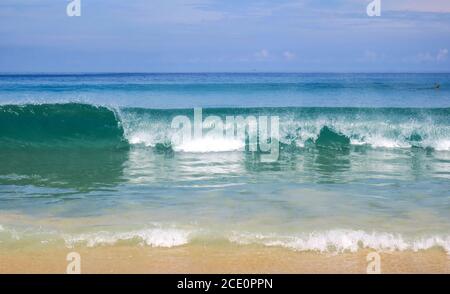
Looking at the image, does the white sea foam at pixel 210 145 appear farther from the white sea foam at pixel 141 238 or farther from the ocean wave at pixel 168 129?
the white sea foam at pixel 141 238

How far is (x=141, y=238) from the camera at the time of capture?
587cm

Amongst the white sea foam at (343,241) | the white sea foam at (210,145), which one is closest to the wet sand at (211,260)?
the white sea foam at (343,241)

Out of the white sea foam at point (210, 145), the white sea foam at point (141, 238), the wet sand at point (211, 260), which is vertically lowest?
the wet sand at point (211, 260)

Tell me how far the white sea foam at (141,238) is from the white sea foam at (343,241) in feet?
1.99

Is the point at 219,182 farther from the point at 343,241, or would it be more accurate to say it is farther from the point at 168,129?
the point at 168,129

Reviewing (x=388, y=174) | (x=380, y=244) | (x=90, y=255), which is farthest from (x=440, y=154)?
(x=90, y=255)

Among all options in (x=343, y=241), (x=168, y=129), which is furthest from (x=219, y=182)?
(x=168, y=129)

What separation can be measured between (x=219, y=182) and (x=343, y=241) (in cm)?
351

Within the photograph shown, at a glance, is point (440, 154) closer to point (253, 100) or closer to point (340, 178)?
point (340, 178)

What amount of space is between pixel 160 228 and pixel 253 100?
21.2 metres

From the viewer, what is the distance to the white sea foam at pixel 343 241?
5691 mm

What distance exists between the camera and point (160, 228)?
6.12m

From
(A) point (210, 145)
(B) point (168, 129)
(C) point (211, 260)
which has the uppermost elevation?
(B) point (168, 129)

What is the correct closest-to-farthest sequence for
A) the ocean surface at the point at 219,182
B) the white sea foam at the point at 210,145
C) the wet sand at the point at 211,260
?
the wet sand at the point at 211,260
the ocean surface at the point at 219,182
the white sea foam at the point at 210,145
